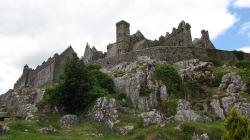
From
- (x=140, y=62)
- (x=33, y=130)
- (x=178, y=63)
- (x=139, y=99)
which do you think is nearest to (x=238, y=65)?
(x=178, y=63)

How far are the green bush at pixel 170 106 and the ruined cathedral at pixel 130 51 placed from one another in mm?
13960

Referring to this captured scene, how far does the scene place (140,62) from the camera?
57562mm

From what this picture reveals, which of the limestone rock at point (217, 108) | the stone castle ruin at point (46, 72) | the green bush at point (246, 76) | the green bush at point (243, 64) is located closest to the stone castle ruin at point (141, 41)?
the stone castle ruin at point (46, 72)

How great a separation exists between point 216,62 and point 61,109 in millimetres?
24480

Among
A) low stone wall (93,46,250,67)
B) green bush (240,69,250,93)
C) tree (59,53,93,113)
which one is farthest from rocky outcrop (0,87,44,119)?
green bush (240,69,250,93)

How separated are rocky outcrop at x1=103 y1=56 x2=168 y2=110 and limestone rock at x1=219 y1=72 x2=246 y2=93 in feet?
23.5

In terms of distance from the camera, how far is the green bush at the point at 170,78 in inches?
2000

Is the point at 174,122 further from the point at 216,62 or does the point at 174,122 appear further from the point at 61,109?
the point at 216,62

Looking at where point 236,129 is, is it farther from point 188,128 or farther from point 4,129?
point 4,129

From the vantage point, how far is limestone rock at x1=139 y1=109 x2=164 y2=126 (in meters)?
42.8

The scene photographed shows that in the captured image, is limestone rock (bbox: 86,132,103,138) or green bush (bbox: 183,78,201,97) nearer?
limestone rock (bbox: 86,132,103,138)

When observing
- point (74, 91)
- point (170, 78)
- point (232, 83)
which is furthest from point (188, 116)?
point (74, 91)

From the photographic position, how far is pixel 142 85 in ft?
167

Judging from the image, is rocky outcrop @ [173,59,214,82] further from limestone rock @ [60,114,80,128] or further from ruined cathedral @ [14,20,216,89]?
limestone rock @ [60,114,80,128]
